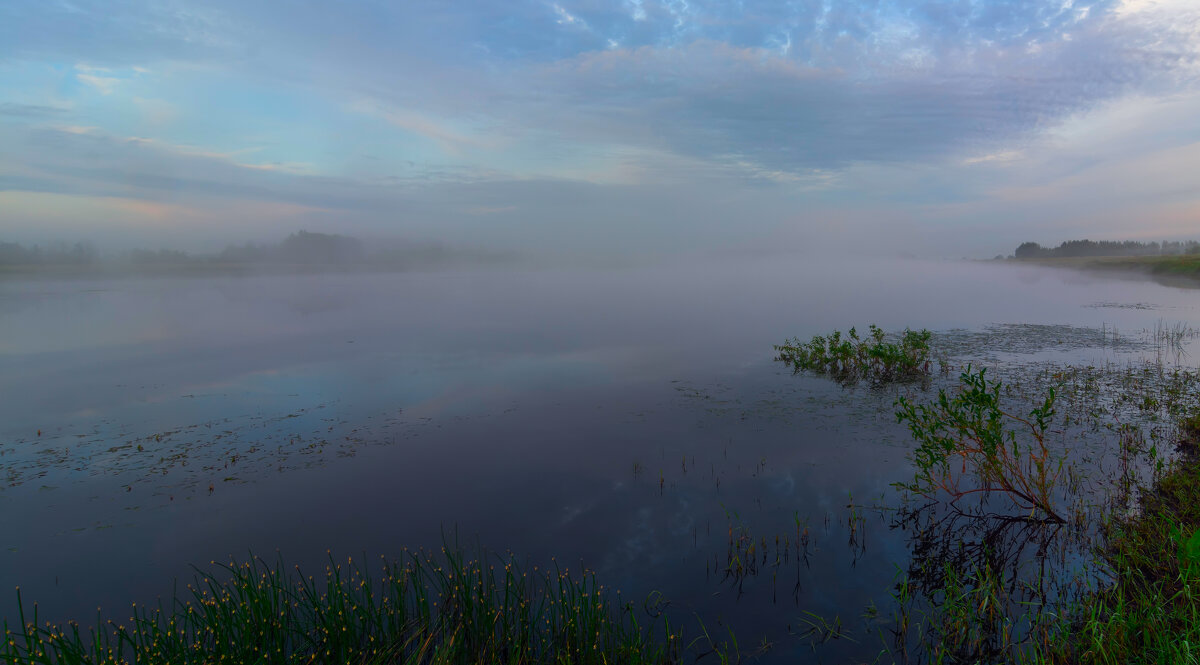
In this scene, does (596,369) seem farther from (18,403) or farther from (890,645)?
(18,403)

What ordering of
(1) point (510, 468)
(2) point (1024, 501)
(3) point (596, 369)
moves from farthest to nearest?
(3) point (596, 369)
(1) point (510, 468)
(2) point (1024, 501)

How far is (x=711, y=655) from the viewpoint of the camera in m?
5.57

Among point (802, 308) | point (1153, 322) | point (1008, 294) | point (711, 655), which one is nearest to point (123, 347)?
point (711, 655)

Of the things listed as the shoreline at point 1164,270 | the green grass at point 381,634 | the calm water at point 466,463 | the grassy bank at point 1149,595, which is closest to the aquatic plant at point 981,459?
the calm water at point 466,463

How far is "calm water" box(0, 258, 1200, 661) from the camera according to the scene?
276 inches

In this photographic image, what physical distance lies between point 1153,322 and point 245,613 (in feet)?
117

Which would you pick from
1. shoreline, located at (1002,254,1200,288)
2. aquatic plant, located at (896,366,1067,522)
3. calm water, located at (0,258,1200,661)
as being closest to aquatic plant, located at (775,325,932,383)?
calm water, located at (0,258,1200,661)

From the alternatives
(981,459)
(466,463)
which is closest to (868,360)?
(981,459)

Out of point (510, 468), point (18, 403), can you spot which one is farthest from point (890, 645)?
point (18, 403)

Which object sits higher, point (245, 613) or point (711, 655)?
point (245, 613)

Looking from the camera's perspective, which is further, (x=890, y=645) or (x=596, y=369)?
(x=596, y=369)

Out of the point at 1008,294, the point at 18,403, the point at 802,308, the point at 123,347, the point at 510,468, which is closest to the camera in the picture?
the point at 510,468

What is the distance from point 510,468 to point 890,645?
6.54 m

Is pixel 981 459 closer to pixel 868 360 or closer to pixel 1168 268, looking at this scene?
pixel 868 360
